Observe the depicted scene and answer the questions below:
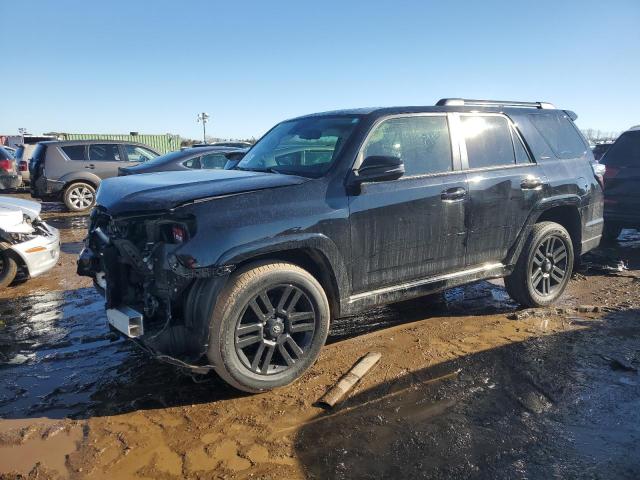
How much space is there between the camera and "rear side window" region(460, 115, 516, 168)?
4449 mm

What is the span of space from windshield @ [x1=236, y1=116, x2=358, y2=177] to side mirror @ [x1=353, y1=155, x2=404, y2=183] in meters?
0.27

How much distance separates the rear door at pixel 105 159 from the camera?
12.4m

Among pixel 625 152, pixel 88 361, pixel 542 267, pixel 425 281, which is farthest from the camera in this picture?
pixel 625 152

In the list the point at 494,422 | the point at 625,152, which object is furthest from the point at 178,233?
the point at 625,152

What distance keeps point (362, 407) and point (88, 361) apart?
7.25 ft

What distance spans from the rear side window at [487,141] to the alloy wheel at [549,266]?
1.01 meters

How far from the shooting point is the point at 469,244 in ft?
14.3

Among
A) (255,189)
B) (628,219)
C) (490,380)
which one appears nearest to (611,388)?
(490,380)

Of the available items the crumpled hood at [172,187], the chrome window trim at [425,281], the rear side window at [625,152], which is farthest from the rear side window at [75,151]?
the rear side window at [625,152]

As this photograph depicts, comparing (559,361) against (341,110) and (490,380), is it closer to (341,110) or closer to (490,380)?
(490,380)

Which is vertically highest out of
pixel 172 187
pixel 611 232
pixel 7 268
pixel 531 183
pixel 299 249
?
pixel 172 187

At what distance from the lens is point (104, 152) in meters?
12.7

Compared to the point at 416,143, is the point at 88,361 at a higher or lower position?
lower

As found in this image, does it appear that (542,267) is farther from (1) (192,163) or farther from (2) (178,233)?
(1) (192,163)
